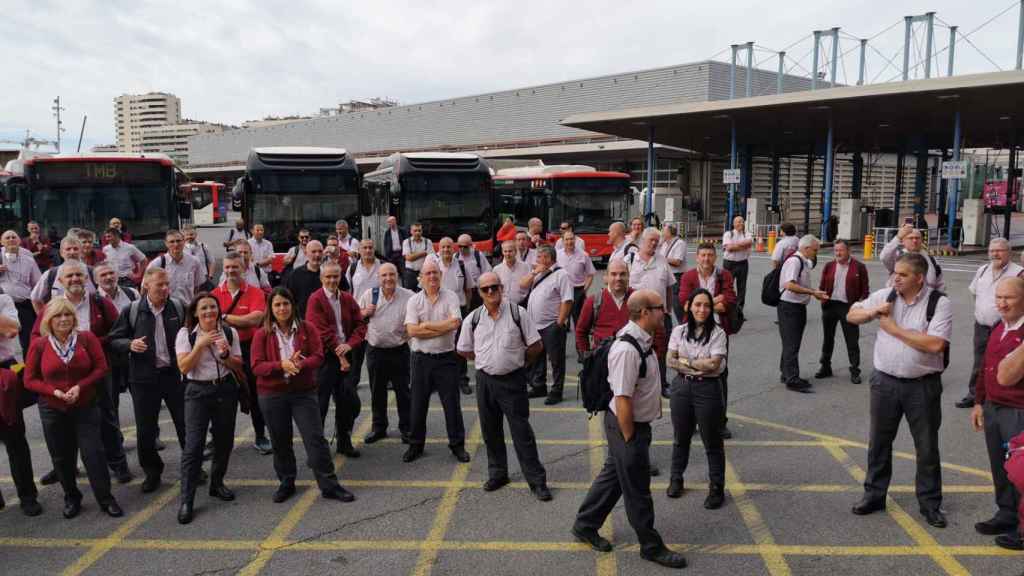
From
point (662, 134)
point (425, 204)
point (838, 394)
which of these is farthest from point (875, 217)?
point (838, 394)

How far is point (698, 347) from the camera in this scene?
18.2 ft

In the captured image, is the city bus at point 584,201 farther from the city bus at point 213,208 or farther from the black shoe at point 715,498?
the city bus at point 213,208

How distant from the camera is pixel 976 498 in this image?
574 cm

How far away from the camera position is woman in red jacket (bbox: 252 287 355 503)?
564 cm

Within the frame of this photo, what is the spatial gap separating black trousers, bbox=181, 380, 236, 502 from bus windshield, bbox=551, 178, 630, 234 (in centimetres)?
1673

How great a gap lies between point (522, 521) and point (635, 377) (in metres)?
1.52

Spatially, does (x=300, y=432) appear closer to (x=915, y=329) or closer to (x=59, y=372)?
(x=59, y=372)

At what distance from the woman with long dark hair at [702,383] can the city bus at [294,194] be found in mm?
9670

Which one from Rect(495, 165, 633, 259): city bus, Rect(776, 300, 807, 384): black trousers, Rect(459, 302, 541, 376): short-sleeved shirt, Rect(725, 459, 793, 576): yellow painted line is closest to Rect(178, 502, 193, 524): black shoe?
Rect(459, 302, 541, 376): short-sleeved shirt

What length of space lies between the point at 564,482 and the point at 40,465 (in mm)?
4489

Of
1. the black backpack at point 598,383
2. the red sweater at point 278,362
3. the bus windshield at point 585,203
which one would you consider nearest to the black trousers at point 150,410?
the red sweater at point 278,362

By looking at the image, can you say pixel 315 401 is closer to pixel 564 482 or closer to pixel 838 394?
pixel 564 482

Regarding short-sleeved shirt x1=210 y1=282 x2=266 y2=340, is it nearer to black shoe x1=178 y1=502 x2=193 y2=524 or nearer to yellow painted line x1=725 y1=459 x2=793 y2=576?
black shoe x1=178 y1=502 x2=193 y2=524

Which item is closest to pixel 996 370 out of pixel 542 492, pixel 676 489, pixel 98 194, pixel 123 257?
pixel 676 489
